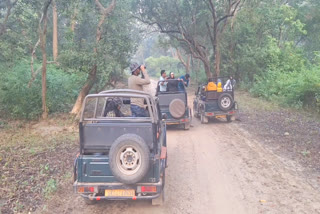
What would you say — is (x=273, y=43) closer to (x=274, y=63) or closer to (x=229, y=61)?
(x=274, y=63)

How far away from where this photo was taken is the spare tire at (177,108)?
1027 centimetres

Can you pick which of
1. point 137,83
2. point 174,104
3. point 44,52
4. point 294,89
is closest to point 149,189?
point 137,83

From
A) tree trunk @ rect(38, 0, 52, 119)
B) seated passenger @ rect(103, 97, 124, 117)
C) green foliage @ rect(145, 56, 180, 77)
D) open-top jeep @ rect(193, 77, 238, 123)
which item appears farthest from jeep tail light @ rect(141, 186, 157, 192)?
green foliage @ rect(145, 56, 180, 77)

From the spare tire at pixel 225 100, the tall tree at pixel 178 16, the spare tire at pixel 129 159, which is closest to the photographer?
the spare tire at pixel 129 159

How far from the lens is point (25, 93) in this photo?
37.7 ft

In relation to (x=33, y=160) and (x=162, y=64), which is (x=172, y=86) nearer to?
(x=33, y=160)

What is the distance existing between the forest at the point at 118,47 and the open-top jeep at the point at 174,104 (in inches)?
87.7

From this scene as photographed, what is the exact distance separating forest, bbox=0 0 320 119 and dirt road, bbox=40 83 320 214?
17.9ft

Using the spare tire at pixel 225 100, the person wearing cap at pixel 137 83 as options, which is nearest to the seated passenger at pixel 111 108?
the person wearing cap at pixel 137 83

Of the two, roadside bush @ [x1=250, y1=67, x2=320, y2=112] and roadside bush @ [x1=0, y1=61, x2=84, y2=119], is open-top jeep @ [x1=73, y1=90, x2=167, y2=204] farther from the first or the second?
roadside bush @ [x1=250, y1=67, x2=320, y2=112]

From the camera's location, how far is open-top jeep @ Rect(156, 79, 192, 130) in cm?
1030

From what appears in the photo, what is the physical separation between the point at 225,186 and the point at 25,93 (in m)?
8.73

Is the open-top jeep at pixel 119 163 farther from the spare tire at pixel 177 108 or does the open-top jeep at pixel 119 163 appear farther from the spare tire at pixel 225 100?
the spare tire at pixel 225 100

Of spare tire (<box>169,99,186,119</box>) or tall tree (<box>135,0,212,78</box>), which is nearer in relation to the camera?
spare tire (<box>169,99,186,119</box>)
